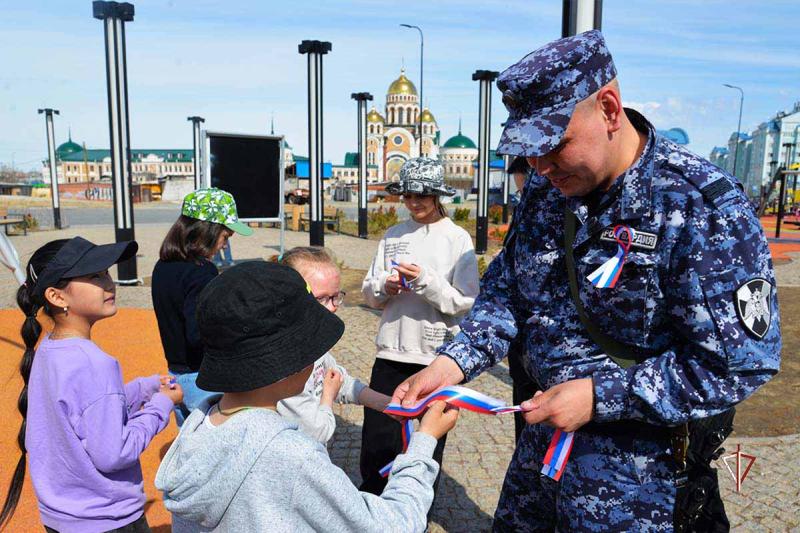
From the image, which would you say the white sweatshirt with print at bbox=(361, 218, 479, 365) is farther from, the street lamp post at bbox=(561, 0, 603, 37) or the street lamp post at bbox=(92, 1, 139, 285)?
the street lamp post at bbox=(92, 1, 139, 285)

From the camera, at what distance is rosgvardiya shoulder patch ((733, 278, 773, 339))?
163 centimetres

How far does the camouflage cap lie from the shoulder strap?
34 cm

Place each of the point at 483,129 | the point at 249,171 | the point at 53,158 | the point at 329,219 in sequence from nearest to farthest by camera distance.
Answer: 1. the point at 249,171
2. the point at 483,129
3. the point at 329,219
4. the point at 53,158

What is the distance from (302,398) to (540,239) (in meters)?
1.18

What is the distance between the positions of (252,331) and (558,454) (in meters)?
1.00

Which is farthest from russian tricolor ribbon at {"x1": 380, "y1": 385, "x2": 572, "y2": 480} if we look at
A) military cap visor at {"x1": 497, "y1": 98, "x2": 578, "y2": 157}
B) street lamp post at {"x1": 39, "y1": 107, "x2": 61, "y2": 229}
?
street lamp post at {"x1": 39, "y1": 107, "x2": 61, "y2": 229}

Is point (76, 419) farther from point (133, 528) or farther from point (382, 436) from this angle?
point (382, 436)

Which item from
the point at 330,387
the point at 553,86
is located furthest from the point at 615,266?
the point at 330,387

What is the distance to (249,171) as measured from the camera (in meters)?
10.6

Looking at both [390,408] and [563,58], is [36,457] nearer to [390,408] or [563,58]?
[390,408]

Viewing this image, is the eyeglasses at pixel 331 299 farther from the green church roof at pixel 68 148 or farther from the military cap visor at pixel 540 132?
the green church roof at pixel 68 148

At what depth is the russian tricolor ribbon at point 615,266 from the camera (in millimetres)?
1784

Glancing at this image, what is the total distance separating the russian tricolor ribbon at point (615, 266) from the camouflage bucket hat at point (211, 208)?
241 centimetres

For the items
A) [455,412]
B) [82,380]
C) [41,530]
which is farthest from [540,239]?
[41,530]
